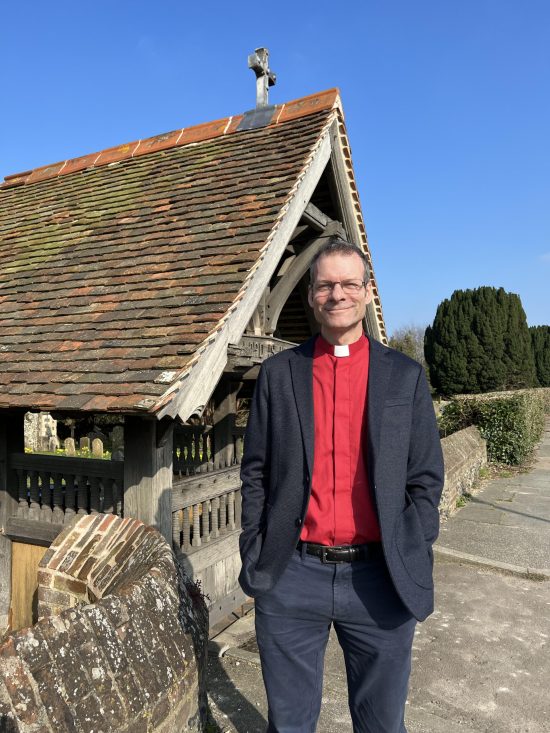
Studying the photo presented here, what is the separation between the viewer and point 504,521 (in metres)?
8.07

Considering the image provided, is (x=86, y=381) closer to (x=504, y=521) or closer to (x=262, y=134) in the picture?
(x=262, y=134)

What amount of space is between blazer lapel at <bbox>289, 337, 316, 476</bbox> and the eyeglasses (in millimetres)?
257

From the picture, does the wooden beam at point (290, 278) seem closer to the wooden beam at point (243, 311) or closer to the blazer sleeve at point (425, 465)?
the wooden beam at point (243, 311)

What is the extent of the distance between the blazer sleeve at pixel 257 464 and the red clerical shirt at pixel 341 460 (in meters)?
0.19

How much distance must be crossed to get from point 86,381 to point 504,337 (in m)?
29.4

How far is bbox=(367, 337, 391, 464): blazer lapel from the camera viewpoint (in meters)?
1.97

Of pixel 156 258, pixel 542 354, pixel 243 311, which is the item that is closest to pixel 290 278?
pixel 156 258

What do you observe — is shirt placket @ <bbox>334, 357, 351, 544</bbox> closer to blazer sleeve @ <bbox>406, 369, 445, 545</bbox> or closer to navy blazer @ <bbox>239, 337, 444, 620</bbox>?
navy blazer @ <bbox>239, 337, 444, 620</bbox>

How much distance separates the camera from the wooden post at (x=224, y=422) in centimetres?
593

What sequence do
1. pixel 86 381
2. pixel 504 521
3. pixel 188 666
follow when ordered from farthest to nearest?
pixel 504 521, pixel 86 381, pixel 188 666

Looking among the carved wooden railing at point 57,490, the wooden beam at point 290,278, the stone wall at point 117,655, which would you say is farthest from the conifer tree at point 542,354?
the stone wall at point 117,655

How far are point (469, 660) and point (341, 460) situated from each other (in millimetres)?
2905

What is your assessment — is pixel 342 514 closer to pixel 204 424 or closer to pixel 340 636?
pixel 340 636

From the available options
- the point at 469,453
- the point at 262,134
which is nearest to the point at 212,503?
the point at 262,134
